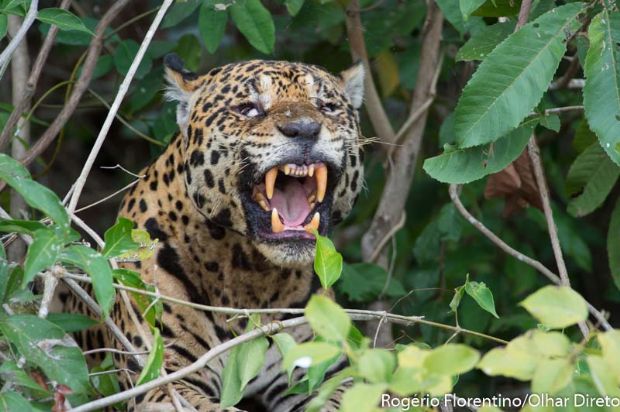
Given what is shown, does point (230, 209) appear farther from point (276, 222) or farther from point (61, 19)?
point (61, 19)

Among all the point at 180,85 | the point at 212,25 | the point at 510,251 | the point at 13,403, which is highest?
the point at 212,25

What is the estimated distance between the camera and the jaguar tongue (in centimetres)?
509

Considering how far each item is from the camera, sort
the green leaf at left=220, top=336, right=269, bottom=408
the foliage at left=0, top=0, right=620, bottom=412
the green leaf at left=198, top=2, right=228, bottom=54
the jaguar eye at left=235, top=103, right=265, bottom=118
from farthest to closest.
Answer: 1. the green leaf at left=198, top=2, right=228, bottom=54
2. the jaguar eye at left=235, top=103, right=265, bottom=118
3. the green leaf at left=220, top=336, right=269, bottom=408
4. the foliage at left=0, top=0, right=620, bottom=412

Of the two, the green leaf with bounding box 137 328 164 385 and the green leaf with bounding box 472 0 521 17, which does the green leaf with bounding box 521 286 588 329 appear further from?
the green leaf with bounding box 472 0 521 17

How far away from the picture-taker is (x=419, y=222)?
7.79m

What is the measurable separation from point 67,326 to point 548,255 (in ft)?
13.0

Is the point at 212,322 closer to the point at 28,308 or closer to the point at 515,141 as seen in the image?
the point at 28,308

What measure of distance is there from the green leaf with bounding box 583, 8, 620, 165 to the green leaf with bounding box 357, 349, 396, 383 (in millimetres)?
1494

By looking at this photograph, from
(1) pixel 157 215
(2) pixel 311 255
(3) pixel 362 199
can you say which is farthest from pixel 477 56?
(3) pixel 362 199

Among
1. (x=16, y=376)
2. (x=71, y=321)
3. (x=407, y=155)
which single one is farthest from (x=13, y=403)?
(x=407, y=155)

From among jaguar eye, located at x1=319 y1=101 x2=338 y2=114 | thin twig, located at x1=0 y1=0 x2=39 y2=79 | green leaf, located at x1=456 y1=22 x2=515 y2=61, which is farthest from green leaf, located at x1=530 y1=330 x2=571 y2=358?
jaguar eye, located at x1=319 y1=101 x2=338 y2=114

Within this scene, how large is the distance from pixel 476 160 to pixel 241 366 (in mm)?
1268

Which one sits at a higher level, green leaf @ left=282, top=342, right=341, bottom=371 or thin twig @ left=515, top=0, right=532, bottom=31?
thin twig @ left=515, top=0, right=532, bottom=31

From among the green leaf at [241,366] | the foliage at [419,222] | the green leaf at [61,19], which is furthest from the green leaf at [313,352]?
the green leaf at [61,19]
